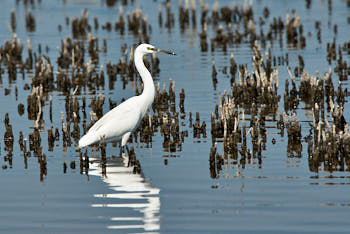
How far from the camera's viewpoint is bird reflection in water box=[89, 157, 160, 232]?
7.00 meters

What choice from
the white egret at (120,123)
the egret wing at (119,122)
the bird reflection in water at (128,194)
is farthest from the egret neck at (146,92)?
the bird reflection in water at (128,194)

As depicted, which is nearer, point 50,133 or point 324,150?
point 324,150

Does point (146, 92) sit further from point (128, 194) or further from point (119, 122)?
point (128, 194)

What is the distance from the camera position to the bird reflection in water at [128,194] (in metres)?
7.00

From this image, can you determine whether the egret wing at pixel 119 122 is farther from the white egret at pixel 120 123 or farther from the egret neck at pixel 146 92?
the egret neck at pixel 146 92

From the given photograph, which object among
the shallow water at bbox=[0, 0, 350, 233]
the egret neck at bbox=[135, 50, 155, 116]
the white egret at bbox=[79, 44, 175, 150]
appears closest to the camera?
the shallow water at bbox=[0, 0, 350, 233]

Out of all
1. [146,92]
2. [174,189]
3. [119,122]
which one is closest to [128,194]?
[174,189]

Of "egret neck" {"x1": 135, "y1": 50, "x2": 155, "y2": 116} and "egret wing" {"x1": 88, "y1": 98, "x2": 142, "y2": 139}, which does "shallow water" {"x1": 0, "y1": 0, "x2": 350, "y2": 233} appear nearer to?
"egret wing" {"x1": 88, "y1": 98, "x2": 142, "y2": 139}

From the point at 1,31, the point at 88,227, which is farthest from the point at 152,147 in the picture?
the point at 1,31

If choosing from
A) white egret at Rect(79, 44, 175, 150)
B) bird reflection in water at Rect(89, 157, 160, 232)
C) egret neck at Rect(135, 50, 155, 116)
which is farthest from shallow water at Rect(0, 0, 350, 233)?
egret neck at Rect(135, 50, 155, 116)

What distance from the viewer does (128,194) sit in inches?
314

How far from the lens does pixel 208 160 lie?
9367mm

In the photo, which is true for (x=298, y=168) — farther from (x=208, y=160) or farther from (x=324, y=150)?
(x=208, y=160)

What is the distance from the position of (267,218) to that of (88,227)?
1.62 meters
